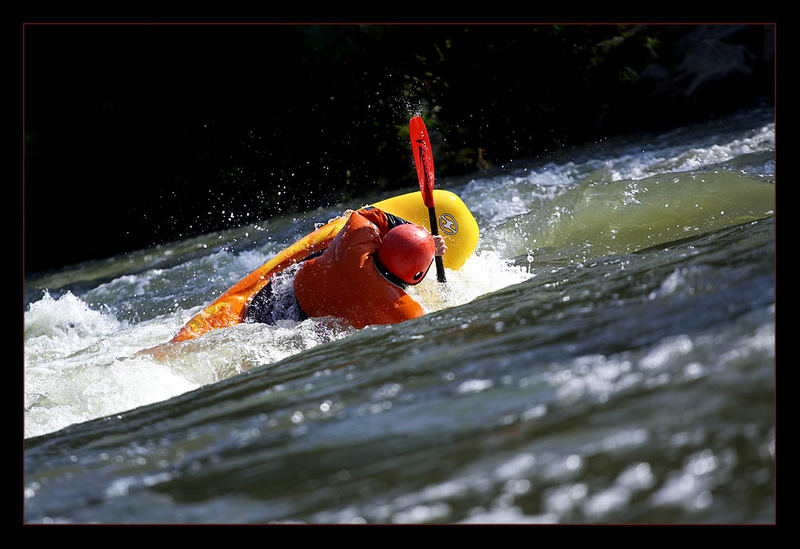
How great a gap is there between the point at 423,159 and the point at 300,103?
8369mm

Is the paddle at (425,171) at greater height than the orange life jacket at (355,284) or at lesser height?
greater

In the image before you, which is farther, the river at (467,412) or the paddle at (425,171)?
the paddle at (425,171)

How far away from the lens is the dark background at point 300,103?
1237cm

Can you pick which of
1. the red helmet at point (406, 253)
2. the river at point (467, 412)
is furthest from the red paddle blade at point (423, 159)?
the red helmet at point (406, 253)

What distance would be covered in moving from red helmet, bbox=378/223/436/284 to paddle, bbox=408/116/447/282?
339mm

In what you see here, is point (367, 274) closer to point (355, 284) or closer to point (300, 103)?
point (355, 284)

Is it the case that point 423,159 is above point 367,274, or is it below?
above

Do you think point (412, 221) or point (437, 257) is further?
point (412, 221)

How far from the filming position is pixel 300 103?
13.4m

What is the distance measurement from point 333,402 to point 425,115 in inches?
418

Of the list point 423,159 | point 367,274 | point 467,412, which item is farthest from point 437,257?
point 467,412

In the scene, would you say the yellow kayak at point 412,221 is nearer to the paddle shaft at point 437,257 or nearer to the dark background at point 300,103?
the paddle shaft at point 437,257

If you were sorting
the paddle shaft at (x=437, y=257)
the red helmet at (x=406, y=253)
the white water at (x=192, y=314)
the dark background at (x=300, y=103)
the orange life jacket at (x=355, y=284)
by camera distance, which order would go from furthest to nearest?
the dark background at (x=300, y=103), the paddle shaft at (x=437, y=257), the red helmet at (x=406, y=253), the orange life jacket at (x=355, y=284), the white water at (x=192, y=314)

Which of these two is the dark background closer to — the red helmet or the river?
the red helmet
